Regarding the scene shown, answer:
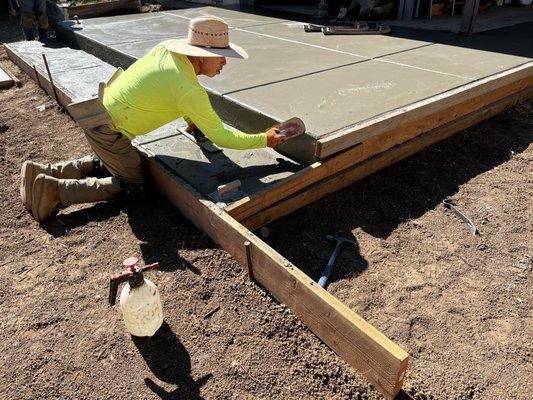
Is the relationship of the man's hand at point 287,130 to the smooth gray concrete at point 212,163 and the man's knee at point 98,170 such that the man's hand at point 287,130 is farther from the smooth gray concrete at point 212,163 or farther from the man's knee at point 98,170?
the man's knee at point 98,170

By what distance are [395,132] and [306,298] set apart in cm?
196

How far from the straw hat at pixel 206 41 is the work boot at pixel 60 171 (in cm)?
136

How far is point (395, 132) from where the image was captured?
357 cm

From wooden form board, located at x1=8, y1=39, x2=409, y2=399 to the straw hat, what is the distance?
2.97 feet

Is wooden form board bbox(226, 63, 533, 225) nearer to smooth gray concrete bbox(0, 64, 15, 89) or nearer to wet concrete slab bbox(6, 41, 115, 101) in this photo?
wet concrete slab bbox(6, 41, 115, 101)

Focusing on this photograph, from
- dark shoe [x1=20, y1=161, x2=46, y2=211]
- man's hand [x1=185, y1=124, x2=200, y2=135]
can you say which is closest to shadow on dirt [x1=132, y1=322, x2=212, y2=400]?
dark shoe [x1=20, y1=161, x2=46, y2=211]

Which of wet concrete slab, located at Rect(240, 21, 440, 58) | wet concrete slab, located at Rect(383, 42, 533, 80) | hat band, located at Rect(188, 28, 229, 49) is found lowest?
wet concrete slab, located at Rect(383, 42, 533, 80)

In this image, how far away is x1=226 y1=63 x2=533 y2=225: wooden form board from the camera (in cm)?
294

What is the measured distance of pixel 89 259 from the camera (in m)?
2.86

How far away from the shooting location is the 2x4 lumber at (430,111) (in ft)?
10.3

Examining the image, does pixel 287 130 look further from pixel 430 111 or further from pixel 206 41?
pixel 430 111

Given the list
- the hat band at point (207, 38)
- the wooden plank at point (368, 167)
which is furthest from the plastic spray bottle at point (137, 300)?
the hat band at point (207, 38)

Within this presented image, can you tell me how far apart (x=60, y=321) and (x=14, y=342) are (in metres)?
0.24

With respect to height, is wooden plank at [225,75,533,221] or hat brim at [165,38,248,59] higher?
hat brim at [165,38,248,59]
